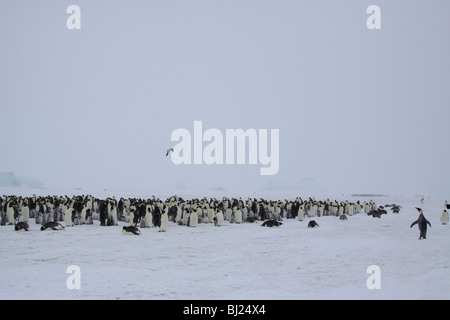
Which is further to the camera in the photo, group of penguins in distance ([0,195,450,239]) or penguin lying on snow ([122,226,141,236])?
group of penguins in distance ([0,195,450,239])

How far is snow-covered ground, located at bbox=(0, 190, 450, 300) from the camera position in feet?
23.8

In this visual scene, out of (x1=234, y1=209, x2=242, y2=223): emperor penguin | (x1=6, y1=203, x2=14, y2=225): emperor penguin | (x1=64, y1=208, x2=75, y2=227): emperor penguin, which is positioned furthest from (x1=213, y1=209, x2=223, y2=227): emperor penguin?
(x1=6, y1=203, x2=14, y2=225): emperor penguin

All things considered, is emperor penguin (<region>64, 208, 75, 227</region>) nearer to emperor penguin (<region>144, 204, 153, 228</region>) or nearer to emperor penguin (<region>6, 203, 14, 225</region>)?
emperor penguin (<region>6, 203, 14, 225</region>)

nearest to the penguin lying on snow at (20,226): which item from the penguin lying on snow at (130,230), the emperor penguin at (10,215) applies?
Answer: the emperor penguin at (10,215)

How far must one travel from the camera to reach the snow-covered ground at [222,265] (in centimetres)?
725

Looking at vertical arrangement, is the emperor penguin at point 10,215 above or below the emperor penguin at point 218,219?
above

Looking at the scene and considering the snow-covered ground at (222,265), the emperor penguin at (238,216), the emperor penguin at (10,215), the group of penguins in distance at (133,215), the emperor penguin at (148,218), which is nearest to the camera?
the snow-covered ground at (222,265)

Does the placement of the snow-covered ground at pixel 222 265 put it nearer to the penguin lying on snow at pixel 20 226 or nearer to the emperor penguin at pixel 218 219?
the penguin lying on snow at pixel 20 226

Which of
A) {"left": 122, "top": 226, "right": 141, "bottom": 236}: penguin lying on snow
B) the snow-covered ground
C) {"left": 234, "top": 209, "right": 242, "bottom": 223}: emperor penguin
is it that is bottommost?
{"left": 234, "top": 209, "right": 242, "bottom": 223}: emperor penguin

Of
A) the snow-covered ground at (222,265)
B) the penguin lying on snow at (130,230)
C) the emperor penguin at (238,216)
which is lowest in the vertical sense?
the emperor penguin at (238,216)

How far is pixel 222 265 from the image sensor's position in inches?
384

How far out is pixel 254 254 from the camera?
11.4 meters
